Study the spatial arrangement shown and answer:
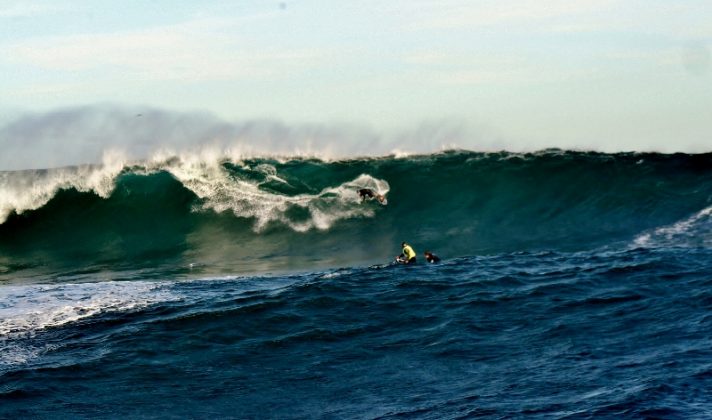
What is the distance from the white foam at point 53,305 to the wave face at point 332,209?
3.74m

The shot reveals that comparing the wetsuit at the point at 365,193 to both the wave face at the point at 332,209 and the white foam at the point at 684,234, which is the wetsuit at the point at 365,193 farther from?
the white foam at the point at 684,234

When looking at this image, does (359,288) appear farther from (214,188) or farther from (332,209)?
(214,188)

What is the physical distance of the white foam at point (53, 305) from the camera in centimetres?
1594

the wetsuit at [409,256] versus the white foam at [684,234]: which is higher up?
the wetsuit at [409,256]

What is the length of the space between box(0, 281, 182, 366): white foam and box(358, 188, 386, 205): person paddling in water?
30.4 ft

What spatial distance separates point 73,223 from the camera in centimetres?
2995

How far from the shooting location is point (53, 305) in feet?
63.3

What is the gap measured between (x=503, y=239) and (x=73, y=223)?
14.3 metres

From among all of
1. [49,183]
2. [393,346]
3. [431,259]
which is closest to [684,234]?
[431,259]

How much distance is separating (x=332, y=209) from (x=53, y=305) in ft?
37.1

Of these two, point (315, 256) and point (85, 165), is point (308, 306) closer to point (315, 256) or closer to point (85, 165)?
point (315, 256)

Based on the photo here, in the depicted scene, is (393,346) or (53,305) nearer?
(393,346)

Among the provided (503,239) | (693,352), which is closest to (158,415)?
(693,352)

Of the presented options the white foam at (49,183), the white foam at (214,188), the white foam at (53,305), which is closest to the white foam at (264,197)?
the white foam at (214,188)
